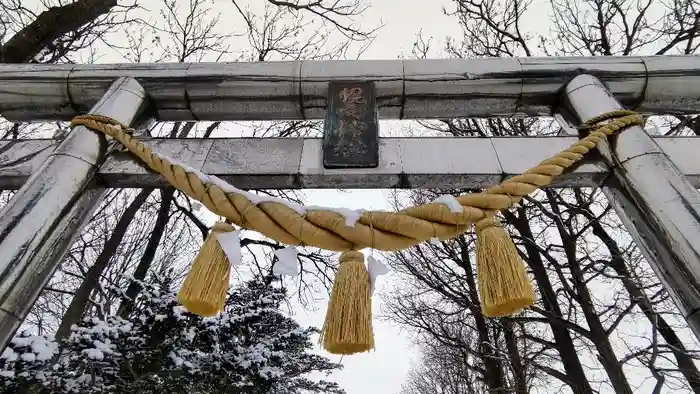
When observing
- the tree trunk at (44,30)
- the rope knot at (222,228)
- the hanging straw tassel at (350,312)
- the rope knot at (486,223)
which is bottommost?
the hanging straw tassel at (350,312)

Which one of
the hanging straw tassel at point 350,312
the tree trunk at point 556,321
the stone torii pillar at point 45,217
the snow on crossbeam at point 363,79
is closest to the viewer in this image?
the hanging straw tassel at point 350,312

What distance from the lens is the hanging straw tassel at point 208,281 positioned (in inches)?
59.2

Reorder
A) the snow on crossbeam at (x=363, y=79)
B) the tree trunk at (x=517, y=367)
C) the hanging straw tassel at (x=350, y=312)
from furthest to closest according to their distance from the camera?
the tree trunk at (x=517, y=367)
the snow on crossbeam at (x=363, y=79)
the hanging straw tassel at (x=350, y=312)

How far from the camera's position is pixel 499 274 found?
5.01ft

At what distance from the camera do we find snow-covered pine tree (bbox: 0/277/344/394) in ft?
13.6

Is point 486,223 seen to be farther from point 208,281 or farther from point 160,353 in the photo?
point 160,353

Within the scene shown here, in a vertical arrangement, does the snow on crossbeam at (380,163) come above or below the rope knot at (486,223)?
above

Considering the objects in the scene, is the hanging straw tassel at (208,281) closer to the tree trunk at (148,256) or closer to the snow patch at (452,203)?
the snow patch at (452,203)

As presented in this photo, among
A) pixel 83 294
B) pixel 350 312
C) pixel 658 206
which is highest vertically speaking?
pixel 83 294

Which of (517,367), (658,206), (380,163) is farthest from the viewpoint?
(517,367)

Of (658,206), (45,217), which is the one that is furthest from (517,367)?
(45,217)

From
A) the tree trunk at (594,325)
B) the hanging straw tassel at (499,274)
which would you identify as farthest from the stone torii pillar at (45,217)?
the tree trunk at (594,325)

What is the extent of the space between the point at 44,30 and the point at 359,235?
13.1 feet

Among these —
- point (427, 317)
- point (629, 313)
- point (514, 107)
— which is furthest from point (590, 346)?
point (514, 107)
